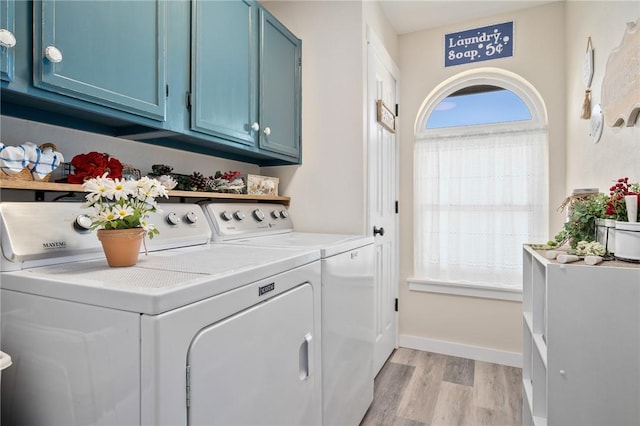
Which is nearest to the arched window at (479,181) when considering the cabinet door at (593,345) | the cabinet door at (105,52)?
the cabinet door at (593,345)

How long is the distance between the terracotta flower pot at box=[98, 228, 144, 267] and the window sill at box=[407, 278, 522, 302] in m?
2.39

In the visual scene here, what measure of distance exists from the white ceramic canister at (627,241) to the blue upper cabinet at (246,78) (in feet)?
5.40

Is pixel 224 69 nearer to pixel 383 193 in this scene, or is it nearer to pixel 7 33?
pixel 7 33

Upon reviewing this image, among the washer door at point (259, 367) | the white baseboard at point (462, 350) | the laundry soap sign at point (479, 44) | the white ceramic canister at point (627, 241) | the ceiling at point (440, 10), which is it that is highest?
the ceiling at point (440, 10)

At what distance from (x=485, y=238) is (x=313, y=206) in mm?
1457

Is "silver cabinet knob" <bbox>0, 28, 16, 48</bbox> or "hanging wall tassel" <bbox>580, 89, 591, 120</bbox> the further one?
"hanging wall tassel" <bbox>580, 89, 591, 120</bbox>

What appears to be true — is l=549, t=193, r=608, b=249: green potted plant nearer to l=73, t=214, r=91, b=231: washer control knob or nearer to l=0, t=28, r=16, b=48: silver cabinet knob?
l=73, t=214, r=91, b=231: washer control knob

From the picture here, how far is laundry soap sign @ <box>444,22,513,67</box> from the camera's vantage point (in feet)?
8.82

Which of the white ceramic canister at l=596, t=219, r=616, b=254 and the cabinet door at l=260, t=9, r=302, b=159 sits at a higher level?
the cabinet door at l=260, t=9, r=302, b=159

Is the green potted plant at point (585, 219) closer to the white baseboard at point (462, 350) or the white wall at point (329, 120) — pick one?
the white wall at point (329, 120)

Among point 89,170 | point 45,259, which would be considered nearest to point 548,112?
point 89,170

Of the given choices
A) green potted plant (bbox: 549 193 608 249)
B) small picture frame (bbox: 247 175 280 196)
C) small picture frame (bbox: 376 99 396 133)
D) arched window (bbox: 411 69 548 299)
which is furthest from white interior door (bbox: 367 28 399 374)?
green potted plant (bbox: 549 193 608 249)

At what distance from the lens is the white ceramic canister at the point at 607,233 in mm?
1324

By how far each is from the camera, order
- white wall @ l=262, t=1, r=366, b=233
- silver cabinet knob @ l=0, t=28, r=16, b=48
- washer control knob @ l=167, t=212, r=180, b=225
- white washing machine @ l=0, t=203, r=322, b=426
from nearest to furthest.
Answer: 1. white washing machine @ l=0, t=203, r=322, b=426
2. silver cabinet knob @ l=0, t=28, r=16, b=48
3. washer control knob @ l=167, t=212, r=180, b=225
4. white wall @ l=262, t=1, r=366, b=233
